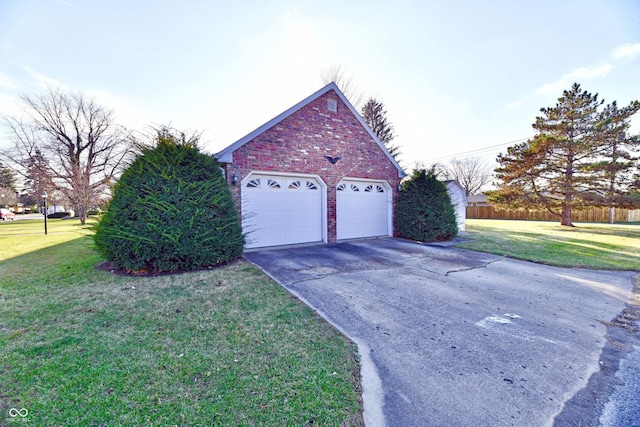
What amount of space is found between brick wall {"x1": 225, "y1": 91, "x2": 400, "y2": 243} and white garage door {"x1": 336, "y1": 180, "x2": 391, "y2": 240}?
1.15 ft

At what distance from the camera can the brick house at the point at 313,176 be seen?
25.9 feet

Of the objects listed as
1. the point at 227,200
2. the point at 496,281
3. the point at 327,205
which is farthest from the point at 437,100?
the point at 227,200

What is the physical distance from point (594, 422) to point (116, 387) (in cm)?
366

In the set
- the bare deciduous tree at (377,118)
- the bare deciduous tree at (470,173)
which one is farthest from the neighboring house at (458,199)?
the bare deciduous tree at (470,173)

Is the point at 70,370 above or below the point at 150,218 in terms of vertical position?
below

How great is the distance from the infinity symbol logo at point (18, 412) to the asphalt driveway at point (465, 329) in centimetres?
245

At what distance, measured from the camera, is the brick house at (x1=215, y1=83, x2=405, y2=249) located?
7.90 metres

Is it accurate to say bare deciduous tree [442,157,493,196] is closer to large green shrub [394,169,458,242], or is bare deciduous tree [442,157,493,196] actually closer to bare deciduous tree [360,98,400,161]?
bare deciduous tree [360,98,400,161]

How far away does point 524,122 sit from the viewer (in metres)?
18.5

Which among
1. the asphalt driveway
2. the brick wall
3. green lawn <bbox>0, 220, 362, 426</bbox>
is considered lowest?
the asphalt driveway

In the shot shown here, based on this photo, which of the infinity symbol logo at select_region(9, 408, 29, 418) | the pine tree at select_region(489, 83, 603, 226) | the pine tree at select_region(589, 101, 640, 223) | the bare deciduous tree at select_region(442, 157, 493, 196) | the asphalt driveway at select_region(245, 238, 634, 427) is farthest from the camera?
the bare deciduous tree at select_region(442, 157, 493, 196)

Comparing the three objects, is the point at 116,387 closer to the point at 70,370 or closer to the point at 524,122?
the point at 70,370

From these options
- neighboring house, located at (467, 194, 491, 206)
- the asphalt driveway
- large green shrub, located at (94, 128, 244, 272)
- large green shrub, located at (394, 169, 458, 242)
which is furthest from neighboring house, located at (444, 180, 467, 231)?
neighboring house, located at (467, 194, 491, 206)

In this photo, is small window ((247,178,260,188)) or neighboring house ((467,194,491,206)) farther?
neighboring house ((467,194,491,206))
